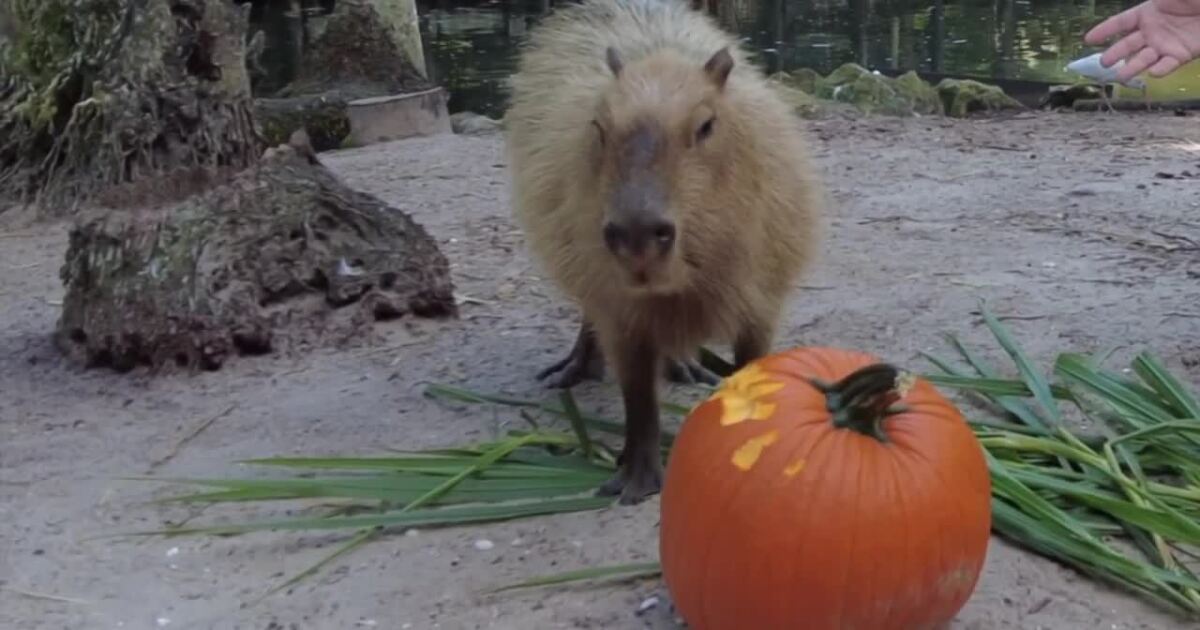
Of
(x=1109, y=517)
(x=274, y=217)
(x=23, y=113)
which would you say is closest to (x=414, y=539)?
(x=1109, y=517)

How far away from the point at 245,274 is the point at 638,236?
1.90 metres

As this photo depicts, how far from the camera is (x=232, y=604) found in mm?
2555

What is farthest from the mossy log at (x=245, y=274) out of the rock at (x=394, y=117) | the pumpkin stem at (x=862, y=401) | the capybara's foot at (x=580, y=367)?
the rock at (x=394, y=117)

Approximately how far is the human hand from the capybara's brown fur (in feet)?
2.41

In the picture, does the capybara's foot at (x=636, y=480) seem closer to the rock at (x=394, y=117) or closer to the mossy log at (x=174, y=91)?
the mossy log at (x=174, y=91)

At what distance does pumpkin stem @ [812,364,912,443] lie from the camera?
2100 mm

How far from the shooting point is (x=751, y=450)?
2.15 metres

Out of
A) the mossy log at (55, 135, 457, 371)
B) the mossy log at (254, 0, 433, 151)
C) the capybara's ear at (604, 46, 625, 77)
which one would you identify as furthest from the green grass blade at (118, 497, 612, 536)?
the mossy log at (254, 0, 433, 151)

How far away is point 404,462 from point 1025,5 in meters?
15.0

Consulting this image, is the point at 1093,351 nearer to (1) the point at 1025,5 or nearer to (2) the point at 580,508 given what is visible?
(2) the point at 580,508

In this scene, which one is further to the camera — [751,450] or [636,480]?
[636,480]

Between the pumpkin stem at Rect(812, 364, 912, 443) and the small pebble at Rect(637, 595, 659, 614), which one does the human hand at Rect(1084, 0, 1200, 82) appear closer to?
the pumpkin stem at Rect(812, 364, 912, 443)

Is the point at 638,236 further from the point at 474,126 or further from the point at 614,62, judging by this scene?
the point at 474,126

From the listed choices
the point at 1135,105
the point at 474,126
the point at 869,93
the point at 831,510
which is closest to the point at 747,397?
the point at 831,510
